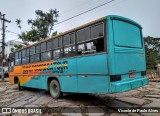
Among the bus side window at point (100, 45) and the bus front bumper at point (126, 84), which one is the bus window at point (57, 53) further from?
the bus front bumper at point (126, 84)

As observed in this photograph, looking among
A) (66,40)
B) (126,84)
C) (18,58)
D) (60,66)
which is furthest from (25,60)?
(126,84)

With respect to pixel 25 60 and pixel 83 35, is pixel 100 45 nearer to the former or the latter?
pixel 83 35

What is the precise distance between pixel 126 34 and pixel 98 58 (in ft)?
5.17

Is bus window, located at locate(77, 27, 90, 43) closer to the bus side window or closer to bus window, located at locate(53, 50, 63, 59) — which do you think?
the bus side window

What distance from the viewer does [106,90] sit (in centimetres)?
621

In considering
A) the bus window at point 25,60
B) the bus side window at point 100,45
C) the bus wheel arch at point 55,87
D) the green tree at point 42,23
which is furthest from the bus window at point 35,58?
the green tree at point 42,23

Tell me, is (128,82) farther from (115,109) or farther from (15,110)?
(15,110)

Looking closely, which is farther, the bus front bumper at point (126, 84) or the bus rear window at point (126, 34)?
the bus rear window at point (126, 34)

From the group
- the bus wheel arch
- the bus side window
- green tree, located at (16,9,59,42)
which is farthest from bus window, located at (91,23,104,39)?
green tree, located at (16,9,59,42)

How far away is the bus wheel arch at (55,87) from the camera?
907 cm

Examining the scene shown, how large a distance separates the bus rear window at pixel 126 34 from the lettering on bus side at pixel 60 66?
2786mm

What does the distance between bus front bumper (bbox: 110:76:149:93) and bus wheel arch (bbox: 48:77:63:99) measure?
3.66 meters

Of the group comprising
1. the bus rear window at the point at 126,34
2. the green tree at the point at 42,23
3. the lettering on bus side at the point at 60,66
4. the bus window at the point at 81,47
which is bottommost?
the lettering on bus side at the point at 60,66

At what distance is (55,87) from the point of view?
31.2 feet
